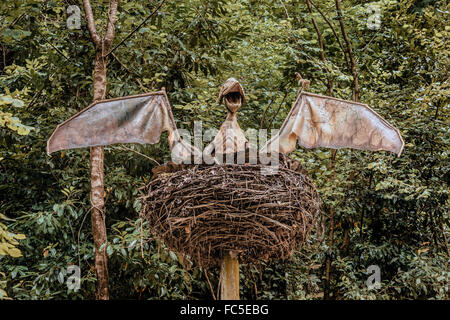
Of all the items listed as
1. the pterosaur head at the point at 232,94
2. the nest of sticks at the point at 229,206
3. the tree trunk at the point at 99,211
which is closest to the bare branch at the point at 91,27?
the tree trunk at the point at 99,211

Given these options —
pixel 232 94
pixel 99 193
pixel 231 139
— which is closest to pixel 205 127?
pixel 99 193

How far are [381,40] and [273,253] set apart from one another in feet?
14.9

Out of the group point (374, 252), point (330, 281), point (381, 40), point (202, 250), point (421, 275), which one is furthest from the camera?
point (381, 40)

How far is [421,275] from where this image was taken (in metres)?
6.38

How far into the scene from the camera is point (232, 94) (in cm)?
456

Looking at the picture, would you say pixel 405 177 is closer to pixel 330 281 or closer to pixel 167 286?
pixel 330 281

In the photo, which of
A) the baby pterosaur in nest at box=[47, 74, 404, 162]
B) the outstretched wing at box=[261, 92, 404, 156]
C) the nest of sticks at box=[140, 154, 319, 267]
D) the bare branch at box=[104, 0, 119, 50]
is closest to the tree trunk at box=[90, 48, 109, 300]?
the bare branch at box=[104, 0, 119, 50]

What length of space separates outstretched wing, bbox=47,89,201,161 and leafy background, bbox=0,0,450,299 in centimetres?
176

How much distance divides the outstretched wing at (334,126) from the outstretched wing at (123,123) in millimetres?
717

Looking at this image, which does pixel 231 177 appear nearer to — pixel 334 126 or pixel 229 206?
pixel 229 206

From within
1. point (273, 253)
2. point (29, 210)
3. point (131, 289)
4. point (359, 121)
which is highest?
point (359, 121)

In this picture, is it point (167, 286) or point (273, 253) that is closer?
point (273, 253)

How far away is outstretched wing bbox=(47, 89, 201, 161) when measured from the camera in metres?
4.29
